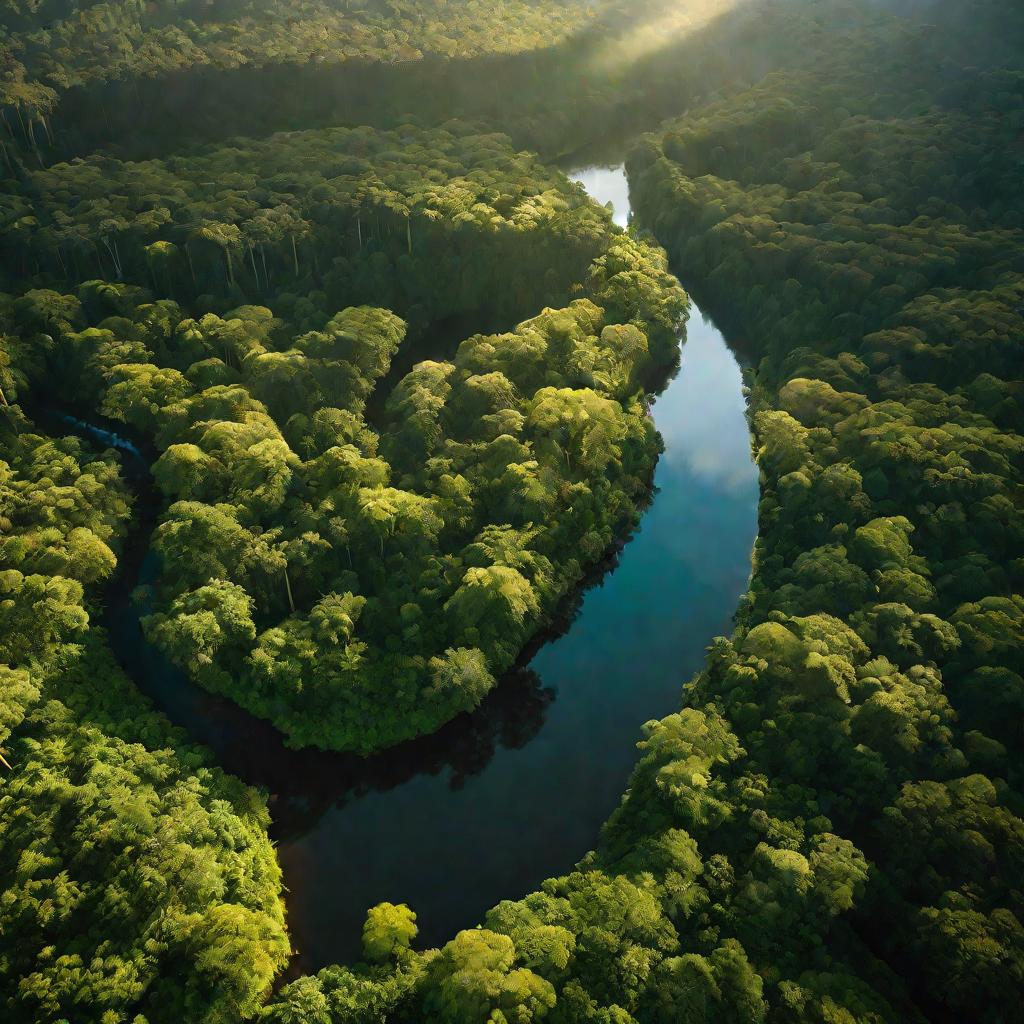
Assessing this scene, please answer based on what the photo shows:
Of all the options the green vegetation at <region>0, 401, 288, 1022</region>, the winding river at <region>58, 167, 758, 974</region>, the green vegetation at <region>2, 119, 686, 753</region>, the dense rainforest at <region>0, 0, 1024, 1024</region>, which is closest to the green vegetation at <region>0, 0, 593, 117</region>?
the dense rainforest at <region>0, 0, 1024, 1024</region>

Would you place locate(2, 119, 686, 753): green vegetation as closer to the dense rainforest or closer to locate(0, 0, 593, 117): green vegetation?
the dense rainforest

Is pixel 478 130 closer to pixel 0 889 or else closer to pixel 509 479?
pixel 509 479

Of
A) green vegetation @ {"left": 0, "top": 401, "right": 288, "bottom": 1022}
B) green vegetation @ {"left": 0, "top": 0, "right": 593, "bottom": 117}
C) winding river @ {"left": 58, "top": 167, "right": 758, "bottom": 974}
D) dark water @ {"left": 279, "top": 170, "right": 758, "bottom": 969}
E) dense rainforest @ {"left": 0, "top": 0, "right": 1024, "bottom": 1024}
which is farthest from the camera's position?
green vegetation @ {"left": 0, "top": 0, "right": 593, "bottom": 117}

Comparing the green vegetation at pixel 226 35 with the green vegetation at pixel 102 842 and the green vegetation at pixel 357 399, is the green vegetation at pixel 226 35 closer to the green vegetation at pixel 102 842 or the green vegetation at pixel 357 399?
the green vegetation at pixel 357 399

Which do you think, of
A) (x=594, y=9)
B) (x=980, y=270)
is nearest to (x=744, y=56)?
(x=594, y=9)

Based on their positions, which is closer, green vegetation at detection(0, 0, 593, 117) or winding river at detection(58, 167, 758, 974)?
winding river at detection(58, 167, 758, 974)

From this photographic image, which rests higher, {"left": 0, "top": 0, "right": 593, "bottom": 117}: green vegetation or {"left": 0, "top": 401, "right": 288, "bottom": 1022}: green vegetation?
{"left": 0, "top": 0, "right": 593, "bottom": 117}: green vegetation
